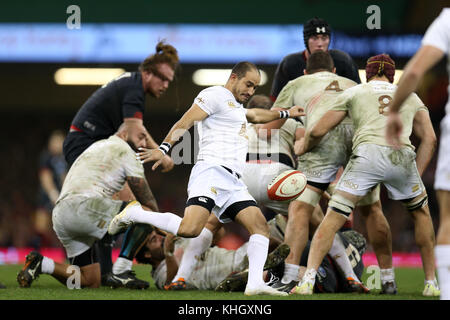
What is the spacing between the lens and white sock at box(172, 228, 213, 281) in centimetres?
561

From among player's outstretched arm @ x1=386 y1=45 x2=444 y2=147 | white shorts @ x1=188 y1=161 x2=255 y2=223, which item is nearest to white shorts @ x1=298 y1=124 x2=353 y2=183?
white shorts @ x1=188 y1=161 x2=255 y2=223

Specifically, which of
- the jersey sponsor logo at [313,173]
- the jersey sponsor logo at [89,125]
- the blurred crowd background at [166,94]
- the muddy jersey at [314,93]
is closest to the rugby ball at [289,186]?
the jersey sponsor logo at [313,173]

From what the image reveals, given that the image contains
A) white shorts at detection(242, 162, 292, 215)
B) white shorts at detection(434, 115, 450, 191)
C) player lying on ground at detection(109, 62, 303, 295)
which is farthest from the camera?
white shorts at detection(242, 162, 292, 215)

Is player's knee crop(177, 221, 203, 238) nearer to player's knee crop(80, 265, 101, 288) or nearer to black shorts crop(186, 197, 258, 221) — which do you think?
black shorts crop(186, 197, 258, 221)

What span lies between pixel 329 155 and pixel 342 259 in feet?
2.97

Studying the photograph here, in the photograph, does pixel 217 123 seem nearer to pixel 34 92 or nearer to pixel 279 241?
pixel 279 241

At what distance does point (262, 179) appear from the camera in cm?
607

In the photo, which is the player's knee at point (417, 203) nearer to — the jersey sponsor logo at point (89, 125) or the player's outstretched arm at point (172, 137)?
the player's outstretched arm at point (172, 137)

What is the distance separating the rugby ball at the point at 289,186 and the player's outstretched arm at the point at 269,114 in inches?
24.1

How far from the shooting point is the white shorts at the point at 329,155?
5730 millimetres

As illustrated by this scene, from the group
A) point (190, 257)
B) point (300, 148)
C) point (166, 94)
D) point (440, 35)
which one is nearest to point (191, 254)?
point (190, 257)

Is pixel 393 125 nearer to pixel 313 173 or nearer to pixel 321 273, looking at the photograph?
pixel 313 173

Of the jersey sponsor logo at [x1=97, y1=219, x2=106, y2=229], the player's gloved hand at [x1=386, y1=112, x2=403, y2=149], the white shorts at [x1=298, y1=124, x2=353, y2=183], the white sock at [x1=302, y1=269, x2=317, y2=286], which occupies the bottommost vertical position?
the white sock at [x1=302, y1=269, x2=317, y2=286]

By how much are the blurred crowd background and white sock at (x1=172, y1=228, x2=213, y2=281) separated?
8750mm
